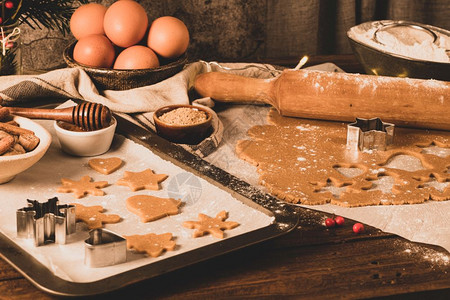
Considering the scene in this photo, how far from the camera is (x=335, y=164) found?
1438 millimetres

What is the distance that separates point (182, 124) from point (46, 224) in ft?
1.82

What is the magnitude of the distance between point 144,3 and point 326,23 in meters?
0.79

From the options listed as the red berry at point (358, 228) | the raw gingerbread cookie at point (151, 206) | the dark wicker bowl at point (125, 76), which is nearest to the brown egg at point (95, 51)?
the dark wicker bowl at point (125, 76)

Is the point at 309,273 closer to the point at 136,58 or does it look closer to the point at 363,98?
the point at 363,98

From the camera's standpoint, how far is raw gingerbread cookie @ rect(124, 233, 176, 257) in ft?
3.35

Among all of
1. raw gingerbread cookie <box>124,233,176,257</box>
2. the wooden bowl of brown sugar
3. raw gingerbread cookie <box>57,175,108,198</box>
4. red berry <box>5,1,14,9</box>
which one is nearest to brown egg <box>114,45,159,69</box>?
the wooden bowl of brown sugar

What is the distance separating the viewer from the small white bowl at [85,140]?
1.38 metres

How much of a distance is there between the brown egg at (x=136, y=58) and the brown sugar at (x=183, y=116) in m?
0.21

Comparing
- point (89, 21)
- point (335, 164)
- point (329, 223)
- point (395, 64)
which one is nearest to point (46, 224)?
point (329, 223)

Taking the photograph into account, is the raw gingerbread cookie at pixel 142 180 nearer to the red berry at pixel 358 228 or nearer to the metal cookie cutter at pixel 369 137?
the red berry at pixel 358 228

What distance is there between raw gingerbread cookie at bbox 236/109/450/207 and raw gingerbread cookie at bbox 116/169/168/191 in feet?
0.74

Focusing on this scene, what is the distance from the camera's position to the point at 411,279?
102 centimetres

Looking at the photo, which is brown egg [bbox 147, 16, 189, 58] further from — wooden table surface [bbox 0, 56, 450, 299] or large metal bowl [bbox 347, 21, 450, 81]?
wooden table surface [bbox 0, 56, 450, 299]

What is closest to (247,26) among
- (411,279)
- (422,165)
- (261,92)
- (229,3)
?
(229,3)
